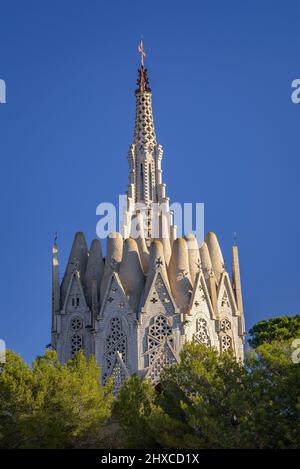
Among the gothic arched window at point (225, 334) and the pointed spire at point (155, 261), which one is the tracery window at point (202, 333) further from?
the pointed spire at point (155, 261)

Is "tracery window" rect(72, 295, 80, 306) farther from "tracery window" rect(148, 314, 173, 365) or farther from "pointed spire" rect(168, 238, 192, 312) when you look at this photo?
"pointed spire" rect(168, 238, 192, 312)

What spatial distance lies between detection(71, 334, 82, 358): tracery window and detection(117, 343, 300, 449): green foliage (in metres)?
10.9

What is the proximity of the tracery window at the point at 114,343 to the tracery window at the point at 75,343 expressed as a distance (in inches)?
84.6

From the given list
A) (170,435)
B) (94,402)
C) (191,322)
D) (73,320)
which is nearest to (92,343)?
(73,320)

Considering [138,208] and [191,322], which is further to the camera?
[138,208]

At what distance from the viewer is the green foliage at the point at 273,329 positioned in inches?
2382

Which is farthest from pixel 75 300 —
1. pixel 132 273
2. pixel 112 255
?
pixel 132 273

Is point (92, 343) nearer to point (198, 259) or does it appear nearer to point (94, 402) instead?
point (198, 259)

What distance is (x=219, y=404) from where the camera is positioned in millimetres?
40062

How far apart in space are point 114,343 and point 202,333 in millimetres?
4110

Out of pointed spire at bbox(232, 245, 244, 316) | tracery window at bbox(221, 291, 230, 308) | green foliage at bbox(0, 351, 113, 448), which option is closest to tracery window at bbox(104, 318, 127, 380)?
tracery window at bbox(221, 291, 230, 308)

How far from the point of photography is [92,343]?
5425 cm

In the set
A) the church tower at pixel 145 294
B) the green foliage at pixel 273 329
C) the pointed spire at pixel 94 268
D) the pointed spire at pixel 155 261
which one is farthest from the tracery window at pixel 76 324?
the green foliage at pixel 273 329

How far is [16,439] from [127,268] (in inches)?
560
